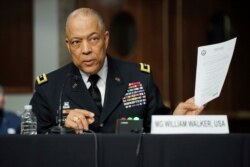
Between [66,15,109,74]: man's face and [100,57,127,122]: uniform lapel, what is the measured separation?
0.12m

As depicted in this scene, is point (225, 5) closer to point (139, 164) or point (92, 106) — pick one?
point (92, 106)

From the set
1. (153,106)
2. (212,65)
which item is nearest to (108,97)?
(153,106)

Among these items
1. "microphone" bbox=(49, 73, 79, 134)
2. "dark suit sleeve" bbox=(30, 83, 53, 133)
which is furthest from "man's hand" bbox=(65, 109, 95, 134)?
"dark suit sleeve" bbox=(30, 83, 53, 133)

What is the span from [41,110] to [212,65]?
97 centimetres

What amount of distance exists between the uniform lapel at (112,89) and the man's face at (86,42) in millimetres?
120

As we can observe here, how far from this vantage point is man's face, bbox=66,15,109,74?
9.06ft

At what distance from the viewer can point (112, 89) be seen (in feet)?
9.41

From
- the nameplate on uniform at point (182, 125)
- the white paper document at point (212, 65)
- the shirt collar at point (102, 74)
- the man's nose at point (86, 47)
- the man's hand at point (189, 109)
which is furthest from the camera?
the shirt collar at point (102, 74)

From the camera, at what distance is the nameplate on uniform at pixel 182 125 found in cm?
219

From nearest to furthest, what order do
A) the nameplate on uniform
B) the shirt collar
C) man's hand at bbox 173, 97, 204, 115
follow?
1. the nameplate on uniform
2. man's hand at bbox 173, 97, 204, 115
3. the shirt collar

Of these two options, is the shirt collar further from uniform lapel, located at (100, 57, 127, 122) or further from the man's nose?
the man's nose

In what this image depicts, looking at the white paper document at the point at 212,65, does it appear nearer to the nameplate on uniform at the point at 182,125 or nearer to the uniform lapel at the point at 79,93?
the nameplate on uniform at the point at 182,125

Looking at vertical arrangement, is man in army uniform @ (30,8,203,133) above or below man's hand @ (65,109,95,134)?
above

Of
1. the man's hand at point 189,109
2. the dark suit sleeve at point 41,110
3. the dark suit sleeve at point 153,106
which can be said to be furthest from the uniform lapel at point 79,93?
the man's hand at point 189,109
